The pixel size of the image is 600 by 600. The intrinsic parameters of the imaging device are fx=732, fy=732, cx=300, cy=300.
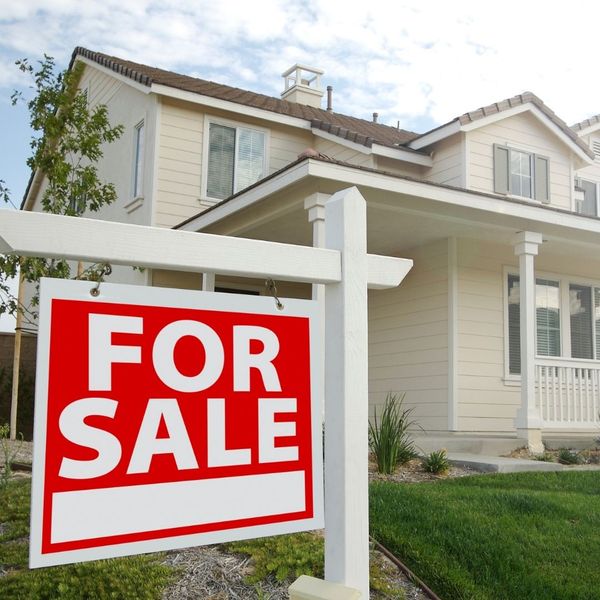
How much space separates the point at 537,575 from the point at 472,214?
20.1 ft

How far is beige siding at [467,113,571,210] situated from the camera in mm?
11914

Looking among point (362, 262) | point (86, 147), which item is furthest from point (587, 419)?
point (362, 262)

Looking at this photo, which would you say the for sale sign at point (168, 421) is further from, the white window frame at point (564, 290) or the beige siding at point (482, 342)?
the white window frame at point (564, 290)

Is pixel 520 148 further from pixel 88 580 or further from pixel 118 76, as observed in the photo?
pixel 88 580

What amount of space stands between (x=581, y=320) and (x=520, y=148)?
123 inches

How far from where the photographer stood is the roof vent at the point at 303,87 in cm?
1605

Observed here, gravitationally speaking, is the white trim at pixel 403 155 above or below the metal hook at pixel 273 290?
above

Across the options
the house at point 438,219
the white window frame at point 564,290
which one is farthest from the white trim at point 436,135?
the white window frame at point 564,290

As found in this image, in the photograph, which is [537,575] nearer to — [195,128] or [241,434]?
[241,434]

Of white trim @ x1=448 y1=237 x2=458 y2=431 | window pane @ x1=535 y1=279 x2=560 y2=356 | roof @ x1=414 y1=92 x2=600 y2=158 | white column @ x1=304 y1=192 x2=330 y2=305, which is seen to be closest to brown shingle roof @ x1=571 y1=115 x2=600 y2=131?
roof @ x1=414 y1=92 x2=600 y2=158

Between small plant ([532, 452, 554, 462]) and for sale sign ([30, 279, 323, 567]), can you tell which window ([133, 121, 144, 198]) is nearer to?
small plant ([532, 452, 554, 462])

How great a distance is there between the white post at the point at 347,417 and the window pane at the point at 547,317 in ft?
33.8

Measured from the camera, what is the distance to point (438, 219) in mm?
9383

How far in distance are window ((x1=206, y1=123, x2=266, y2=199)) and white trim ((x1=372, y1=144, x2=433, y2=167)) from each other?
2301 mm
